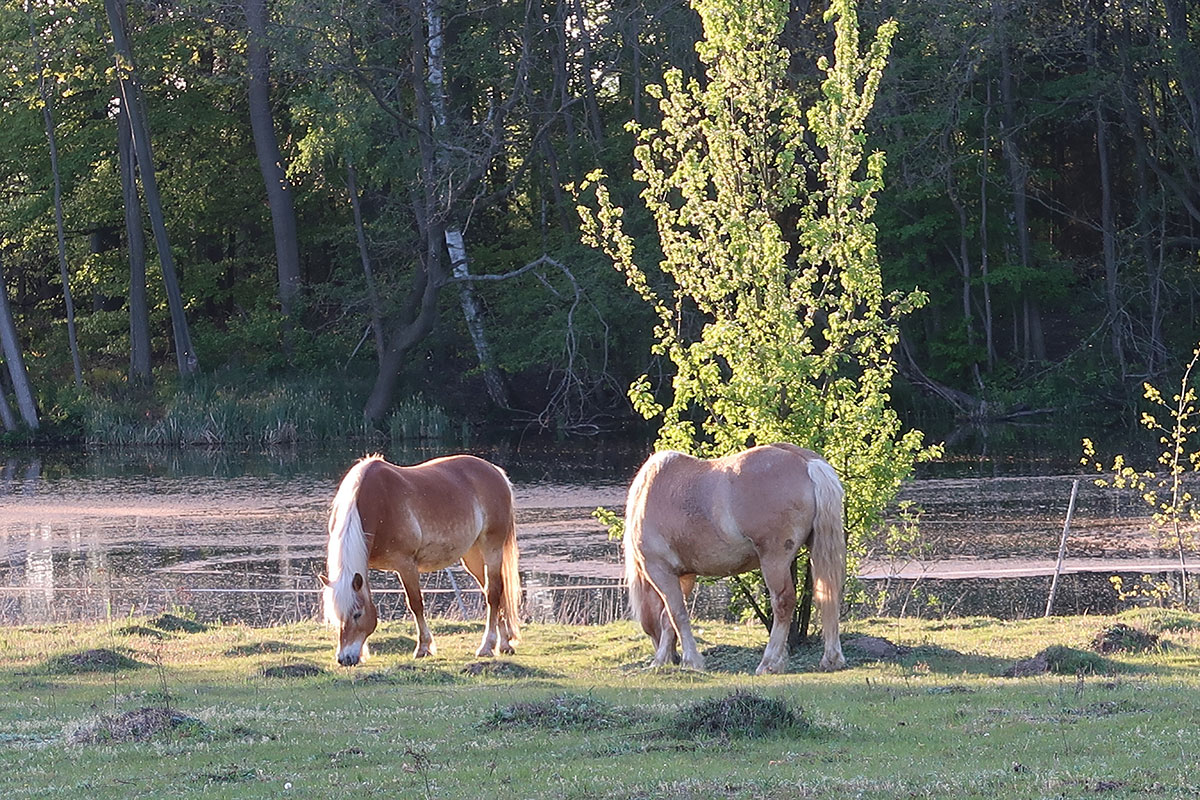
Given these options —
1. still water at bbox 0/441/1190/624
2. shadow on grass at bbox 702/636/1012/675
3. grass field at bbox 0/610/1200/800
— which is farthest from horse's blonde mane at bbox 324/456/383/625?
still water at bbox 0/441/1190/624

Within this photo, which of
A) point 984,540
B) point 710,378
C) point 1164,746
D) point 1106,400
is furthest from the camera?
point 1106,400

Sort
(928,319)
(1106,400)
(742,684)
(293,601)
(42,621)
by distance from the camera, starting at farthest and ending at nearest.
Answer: (928,319) → (1106,400) → (293,601) → (42,621) → (742,684)

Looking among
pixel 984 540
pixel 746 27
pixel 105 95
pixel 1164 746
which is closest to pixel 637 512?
pixel 746 27

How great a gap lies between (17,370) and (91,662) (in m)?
31.4

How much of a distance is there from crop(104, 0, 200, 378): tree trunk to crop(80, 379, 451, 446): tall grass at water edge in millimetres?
2336

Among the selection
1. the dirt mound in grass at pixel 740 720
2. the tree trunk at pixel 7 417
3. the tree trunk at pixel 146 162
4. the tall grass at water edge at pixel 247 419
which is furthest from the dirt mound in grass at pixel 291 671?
the tree trunk at pixel 7 417

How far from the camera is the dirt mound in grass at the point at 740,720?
7941mm

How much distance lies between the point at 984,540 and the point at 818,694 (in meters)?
10.8

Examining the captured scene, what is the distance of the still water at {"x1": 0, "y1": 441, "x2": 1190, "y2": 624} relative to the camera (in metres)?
17.1

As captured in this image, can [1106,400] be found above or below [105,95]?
below

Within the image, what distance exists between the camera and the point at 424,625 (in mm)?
12992

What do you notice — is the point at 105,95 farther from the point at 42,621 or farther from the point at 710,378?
the point at 710,378

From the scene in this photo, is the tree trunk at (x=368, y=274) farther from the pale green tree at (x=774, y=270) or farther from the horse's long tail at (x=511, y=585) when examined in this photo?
the pale green tree at (x=774, y=270)

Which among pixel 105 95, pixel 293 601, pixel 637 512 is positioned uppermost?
pixel 105 95
